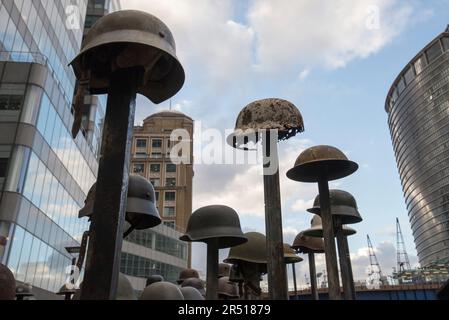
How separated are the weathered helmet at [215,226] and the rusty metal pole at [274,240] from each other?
1.80 meters

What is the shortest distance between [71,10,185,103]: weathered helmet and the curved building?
115 m

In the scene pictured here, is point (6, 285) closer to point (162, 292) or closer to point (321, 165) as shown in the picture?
point (162, 292)

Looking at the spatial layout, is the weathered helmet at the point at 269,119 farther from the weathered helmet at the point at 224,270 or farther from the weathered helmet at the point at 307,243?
the weathered helmet at the point at 224,270

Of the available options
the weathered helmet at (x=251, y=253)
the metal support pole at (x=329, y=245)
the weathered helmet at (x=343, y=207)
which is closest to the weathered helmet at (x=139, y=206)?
the weathered helmet at (x=251, y=253)

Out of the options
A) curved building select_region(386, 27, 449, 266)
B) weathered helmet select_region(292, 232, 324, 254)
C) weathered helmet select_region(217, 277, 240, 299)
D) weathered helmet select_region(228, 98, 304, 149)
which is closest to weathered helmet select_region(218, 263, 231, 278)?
weathered helmet select_region(217, 277, 240, 299)

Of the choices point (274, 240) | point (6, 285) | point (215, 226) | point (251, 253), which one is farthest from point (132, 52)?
point (251, 253)

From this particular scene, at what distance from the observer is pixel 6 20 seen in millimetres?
25141

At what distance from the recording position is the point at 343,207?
1088 centimetres

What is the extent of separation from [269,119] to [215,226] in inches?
101

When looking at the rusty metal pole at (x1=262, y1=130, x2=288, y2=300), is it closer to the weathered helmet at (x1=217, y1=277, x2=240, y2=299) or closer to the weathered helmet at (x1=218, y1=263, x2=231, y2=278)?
the weathered helmet at (x1=217, y1=277, x2=240, y2=299)

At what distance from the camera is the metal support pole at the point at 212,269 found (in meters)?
7.92

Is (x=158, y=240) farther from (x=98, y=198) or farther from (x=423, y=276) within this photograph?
(x=98, y=198)

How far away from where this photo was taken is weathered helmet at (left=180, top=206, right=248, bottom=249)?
771 centimetres
